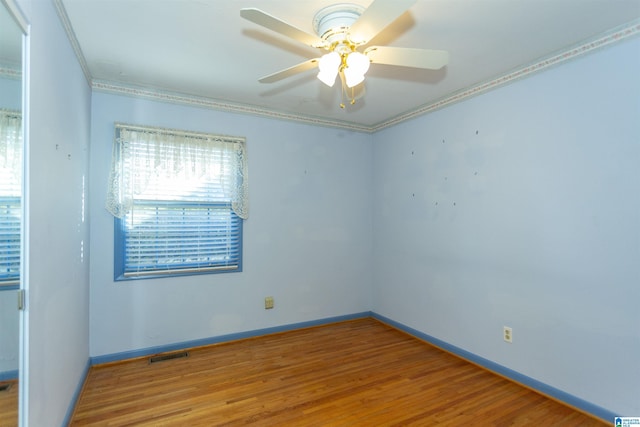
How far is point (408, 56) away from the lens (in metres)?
1.71

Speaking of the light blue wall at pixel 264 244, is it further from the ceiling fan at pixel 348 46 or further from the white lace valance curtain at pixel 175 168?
the ceiling fan at pixel 348 46

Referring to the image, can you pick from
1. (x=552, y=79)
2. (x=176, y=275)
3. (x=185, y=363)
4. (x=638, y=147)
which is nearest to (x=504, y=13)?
(x=552, y=79)

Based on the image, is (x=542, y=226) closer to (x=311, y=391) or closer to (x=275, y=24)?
(x=311, y=391)

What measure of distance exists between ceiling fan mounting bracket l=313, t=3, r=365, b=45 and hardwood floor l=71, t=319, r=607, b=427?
2303mm

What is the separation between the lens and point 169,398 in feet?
7.66

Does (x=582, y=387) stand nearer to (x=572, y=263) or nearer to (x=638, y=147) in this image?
(x=572, y=263)

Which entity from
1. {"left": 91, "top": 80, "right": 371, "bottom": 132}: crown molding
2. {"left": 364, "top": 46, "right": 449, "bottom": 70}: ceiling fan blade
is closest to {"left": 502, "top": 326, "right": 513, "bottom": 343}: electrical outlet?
{"left": 364, "top": 46, "right": 449, "bottom": 70}: ceiling fan blade

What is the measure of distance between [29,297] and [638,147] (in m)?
3.27

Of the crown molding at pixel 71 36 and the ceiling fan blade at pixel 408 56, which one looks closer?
the ceiling fan blade at pixel 408 56

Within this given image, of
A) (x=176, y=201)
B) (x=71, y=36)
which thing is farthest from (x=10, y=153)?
(x=176, y=201)

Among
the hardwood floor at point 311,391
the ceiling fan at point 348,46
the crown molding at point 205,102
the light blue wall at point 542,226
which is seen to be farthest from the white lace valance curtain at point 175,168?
the light blue wall at point 542,226

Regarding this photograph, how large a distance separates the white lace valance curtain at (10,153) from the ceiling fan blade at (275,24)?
3.16ft

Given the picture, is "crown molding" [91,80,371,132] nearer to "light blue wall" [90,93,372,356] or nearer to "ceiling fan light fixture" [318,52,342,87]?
"light blue wall" [90,93,372,356]

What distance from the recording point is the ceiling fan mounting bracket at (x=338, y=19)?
5.66 ft
